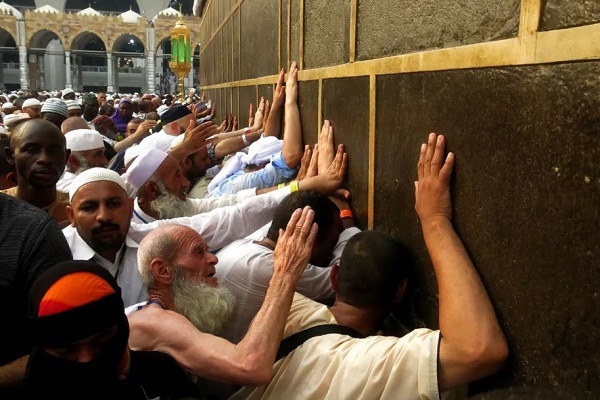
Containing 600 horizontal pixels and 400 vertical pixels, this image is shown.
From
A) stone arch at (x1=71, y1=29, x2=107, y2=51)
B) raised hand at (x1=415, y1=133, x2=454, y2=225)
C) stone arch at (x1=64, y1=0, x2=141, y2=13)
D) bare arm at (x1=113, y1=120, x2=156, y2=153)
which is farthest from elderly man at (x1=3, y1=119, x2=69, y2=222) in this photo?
stone arch at (x1=64, y1=0, x2=141, y2=13)

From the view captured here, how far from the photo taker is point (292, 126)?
3945 millimetres

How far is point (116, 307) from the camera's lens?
1.59 m

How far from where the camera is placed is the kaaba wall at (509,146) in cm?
131

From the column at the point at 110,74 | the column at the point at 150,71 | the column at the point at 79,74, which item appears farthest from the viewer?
the column at the point at 79,74

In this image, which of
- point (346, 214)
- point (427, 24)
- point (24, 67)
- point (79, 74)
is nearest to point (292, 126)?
point (346, 214)

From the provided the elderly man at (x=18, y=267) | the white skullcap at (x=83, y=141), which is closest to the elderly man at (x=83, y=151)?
the white skullcap at (x=83, y=141)

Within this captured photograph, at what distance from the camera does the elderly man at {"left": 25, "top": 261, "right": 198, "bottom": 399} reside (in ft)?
4.93

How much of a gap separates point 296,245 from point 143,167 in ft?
5.22

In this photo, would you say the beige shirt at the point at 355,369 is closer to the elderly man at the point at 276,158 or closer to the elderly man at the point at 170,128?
the elderly man at the point at 276,158

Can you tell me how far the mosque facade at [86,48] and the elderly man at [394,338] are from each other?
1146 inches

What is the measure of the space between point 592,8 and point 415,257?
111 cm

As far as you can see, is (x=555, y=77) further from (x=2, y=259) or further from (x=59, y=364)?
(x=2, y=259)

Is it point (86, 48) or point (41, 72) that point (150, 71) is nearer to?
point (41, 72)

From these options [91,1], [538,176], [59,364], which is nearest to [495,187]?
[538,176]
